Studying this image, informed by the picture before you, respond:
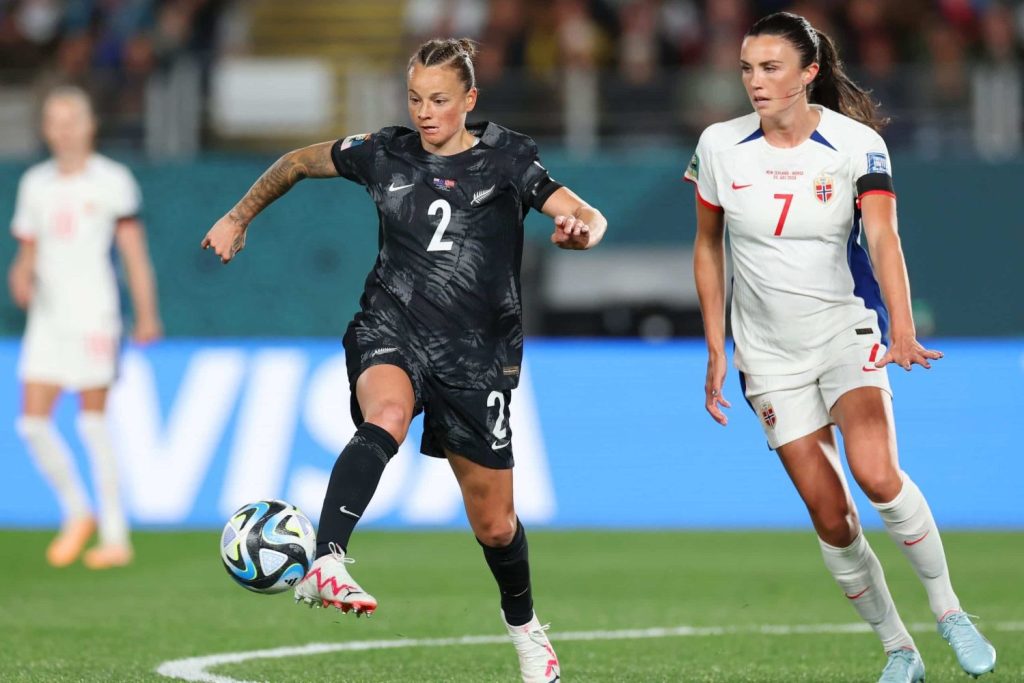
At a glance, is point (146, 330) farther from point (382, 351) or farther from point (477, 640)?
point (382, 351)

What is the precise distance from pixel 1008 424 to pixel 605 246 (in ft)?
17.6

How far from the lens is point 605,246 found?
16938 millimetres

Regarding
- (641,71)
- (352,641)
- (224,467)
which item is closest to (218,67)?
(641,71)

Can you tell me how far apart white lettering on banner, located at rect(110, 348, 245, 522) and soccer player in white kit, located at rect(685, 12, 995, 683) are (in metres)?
7.15

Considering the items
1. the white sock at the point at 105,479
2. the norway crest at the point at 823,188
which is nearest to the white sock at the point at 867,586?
the norway crest at the point at 823,188

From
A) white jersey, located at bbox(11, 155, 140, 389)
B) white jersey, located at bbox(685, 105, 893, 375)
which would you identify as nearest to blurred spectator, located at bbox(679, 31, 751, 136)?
white jersey, located at bbox(11, 155, 140, 389)

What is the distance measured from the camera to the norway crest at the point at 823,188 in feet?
19.9

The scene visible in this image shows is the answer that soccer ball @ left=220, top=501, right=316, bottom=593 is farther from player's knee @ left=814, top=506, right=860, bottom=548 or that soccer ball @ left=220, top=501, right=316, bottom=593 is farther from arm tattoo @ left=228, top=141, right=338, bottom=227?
player's knee @ left=814, top=506, right=860, bottom=548

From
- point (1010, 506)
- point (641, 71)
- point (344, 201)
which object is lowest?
point (1010, 506)

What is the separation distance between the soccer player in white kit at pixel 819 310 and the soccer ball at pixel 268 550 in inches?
66.2

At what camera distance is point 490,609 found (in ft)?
27.9

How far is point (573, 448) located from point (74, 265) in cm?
392

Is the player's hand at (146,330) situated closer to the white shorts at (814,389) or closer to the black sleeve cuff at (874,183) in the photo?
the white shorts at (814,389)

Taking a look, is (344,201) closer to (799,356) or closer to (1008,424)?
(1008,424)
